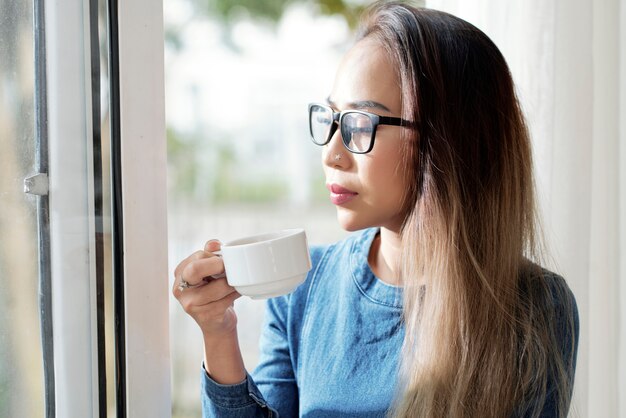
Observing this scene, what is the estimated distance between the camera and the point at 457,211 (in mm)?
881

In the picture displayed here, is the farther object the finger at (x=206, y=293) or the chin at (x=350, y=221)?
the chin at (x=350, y=221)

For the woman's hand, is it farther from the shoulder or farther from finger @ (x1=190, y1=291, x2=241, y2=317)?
the shoulder

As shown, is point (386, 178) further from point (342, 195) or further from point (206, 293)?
point (206, 293)

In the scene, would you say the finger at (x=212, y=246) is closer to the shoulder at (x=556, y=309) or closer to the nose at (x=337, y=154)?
the nose at (x=337, y=154)

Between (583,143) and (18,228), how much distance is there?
0.94m

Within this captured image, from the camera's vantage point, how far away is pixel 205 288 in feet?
2.49

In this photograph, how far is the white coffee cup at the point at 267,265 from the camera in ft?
2.18

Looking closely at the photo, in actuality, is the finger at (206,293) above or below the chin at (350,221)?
below

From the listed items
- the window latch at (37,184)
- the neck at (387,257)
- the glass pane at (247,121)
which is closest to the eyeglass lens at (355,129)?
the neck at (387,257)

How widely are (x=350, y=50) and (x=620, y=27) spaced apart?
52cm

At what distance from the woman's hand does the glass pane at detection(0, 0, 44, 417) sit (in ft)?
0.64

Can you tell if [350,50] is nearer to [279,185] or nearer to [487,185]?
[487,185]

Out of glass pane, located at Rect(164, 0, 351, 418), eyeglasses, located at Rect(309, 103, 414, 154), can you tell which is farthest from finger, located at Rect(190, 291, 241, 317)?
glass pane, located at Rect(164, 0, 351, 418)

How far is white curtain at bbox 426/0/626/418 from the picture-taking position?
1.09 meters
